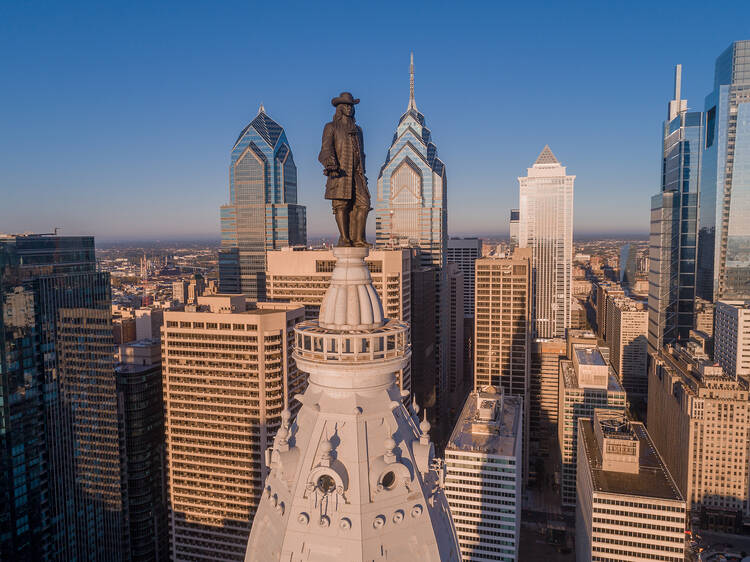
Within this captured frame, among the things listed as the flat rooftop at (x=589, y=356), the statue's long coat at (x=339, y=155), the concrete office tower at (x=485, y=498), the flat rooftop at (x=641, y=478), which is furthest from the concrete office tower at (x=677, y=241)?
the statue's long coat at (x=339, y=155)

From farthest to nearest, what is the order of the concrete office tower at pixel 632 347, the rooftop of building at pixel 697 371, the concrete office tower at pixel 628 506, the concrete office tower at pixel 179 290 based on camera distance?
the concrete office tower at pixel 632 347
the concrete office tower at pixel 179 290
the rooftop of building at pixel 697 371
the concrete office tower at pixel 628 506

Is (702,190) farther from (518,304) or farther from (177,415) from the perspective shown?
(177,415)

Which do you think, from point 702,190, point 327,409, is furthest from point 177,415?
point 702,190

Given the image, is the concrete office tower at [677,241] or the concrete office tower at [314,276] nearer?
the concrete office tower at [314,276]

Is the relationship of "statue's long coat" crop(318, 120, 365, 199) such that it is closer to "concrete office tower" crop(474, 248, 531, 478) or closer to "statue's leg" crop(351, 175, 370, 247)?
"statue's leg" crop(351, 175, 370, 247)

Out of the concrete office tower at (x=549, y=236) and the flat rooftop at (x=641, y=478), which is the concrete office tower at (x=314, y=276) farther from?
the concrete office tower at (x=549, y=236)

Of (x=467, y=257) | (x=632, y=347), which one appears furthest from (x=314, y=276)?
(x=467, y=257)
